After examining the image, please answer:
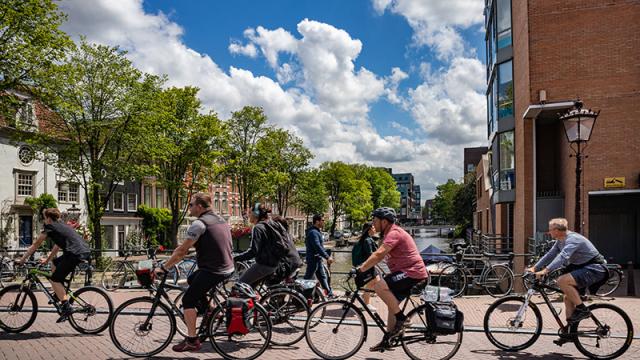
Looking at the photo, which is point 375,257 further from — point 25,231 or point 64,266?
point 25,231

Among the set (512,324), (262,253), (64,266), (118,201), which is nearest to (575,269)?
(512,324)

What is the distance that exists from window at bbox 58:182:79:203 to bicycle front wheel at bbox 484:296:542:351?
1488 inches

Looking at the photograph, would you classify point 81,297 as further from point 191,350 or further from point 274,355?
point 274,355

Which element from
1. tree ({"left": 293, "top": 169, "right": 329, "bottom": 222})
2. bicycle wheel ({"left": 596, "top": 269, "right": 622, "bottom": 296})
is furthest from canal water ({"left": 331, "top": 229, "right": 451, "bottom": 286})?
tree ({"left": 293, "top": 169, "right": 329, "bottom": 222})

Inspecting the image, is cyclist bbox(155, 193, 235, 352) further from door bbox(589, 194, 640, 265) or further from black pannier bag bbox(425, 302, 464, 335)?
door bbox(589, 194, 640, 265)

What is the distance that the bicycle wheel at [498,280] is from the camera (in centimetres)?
1280

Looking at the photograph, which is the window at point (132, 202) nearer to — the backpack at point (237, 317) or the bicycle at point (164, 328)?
the bicycle at point (164, 328)

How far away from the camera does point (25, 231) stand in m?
35.3

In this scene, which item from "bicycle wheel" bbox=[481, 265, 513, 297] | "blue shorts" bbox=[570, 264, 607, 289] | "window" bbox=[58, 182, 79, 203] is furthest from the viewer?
"window" bbox=[58, 182, 79, 203]

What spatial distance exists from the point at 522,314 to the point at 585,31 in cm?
1516

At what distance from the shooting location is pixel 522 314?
262 inches

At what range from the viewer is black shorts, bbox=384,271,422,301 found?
6.10 m

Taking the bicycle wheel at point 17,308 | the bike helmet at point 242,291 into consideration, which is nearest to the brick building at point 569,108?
the bike helmet at point 242,291

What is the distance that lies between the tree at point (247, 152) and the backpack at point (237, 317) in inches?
1510
